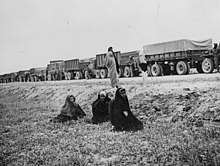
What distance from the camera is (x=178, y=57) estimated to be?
56.6 ft

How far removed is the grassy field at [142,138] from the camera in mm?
4742

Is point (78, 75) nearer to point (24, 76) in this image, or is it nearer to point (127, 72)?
point (127, 72)

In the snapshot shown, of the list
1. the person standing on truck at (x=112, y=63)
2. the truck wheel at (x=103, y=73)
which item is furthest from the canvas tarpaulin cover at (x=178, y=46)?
the person standing on truck at (x=112, y=63)

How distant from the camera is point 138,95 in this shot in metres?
10.6

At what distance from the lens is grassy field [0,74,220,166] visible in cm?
474

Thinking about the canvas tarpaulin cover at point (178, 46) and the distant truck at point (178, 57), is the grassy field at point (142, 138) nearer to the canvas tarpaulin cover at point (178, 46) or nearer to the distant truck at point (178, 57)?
the distant truck at point (178, 57)

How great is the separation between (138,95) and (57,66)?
2565cm

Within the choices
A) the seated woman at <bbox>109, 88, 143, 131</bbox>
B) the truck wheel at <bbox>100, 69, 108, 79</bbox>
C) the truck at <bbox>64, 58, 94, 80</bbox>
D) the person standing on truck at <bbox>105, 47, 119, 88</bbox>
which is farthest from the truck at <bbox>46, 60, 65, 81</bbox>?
the seated woman at <bbox>109, 88, 143, 131</bbox>

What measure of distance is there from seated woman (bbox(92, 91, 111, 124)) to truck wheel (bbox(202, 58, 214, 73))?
908cm

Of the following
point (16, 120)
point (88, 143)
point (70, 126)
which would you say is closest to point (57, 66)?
point (16, 120)

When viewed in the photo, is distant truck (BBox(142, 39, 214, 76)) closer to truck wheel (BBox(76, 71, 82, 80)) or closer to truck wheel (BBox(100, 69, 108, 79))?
truck wheel (BBox(100, 69, 108, 79))

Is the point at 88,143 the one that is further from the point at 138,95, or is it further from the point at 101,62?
the point at 101,62

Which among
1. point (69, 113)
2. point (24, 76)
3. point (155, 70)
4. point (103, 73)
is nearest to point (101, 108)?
point (69, 113)

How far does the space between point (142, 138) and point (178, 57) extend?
1205 centimetres
